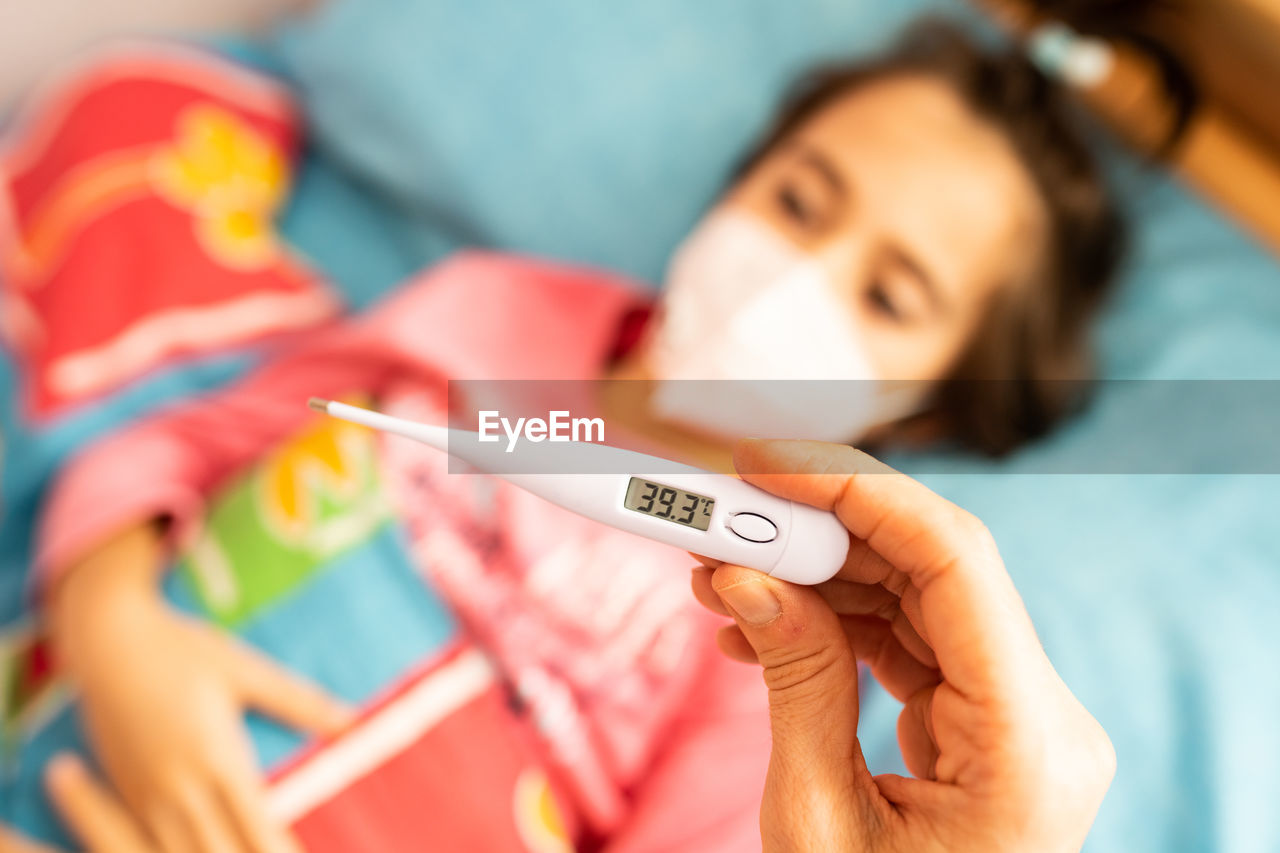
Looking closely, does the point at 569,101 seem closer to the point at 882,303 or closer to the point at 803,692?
the point at 882,303

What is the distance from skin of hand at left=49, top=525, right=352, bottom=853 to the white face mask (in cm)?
42

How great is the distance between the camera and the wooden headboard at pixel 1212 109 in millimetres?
877

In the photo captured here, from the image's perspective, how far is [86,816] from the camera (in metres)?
0.65

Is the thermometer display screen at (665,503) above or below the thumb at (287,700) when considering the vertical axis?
above

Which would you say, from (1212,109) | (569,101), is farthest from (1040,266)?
(569,101)

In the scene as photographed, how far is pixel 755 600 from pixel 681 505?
56 mm

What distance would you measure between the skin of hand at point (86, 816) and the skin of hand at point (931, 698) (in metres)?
0.56

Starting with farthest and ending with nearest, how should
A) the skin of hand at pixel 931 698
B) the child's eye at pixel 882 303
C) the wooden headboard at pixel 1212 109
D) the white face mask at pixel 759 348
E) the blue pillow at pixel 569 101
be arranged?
the blue pillow at pixel 569 101, the wooden headboard at pixel 1212 109, the child's eye at pixel 882 303, the white face mask at pixel 759 348, the skin of hand at pixel 931 698

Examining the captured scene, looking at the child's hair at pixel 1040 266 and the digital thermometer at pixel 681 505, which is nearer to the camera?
the digital thermometer at pixel 681 505

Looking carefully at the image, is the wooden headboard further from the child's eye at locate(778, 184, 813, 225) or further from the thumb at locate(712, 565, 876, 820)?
the thumb at locate(712, 565, 876, 820)

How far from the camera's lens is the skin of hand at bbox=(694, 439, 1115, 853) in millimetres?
339

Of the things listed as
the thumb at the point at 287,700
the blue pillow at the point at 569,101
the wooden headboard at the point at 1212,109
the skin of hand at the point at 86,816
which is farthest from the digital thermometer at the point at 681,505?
the wooden headboard at the point at 1212,109

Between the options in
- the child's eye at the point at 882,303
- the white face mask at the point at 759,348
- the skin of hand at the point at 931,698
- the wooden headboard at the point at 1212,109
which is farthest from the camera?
the wooden headboard at the point at 1212,109

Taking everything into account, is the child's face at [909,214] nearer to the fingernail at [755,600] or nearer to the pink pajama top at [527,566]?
the pink pajama top at [527,566]
